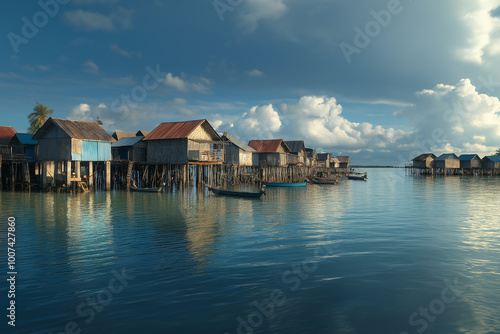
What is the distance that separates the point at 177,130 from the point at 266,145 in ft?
72.6

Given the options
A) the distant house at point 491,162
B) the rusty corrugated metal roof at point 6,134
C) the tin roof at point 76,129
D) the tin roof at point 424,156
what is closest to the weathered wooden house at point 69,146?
the tin roof at point 76,129

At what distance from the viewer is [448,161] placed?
89.4 metres

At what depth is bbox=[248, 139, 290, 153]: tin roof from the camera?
177 ft

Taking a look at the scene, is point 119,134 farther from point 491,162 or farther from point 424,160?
point 491,162

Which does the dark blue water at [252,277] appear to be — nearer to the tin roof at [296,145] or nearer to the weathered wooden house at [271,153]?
the weathered wooden house at [271,153]

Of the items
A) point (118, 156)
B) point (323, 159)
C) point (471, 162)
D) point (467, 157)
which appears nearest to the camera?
point (118, 156)

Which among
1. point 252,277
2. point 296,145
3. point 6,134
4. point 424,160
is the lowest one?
point 252,277

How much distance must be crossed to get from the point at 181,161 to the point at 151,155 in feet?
15.4

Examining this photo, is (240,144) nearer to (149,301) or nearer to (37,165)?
(37,165)

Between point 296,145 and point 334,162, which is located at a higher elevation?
point 296,145

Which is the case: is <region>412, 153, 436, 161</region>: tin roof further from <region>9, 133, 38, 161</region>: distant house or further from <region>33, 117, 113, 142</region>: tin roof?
<region>9, 133, 38, 161</region>: distant house

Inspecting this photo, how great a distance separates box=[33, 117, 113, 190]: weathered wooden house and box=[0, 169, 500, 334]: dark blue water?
15.5 meters

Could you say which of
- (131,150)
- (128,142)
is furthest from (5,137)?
(131,150)

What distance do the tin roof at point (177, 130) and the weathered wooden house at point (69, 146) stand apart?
5.51 m
